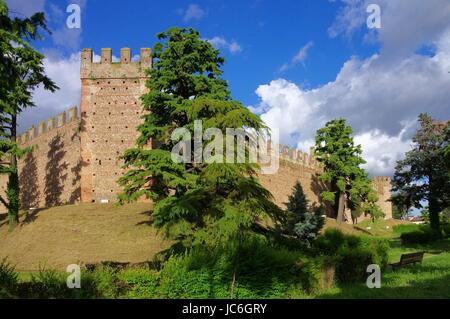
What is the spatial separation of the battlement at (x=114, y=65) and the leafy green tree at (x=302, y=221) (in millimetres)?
12793

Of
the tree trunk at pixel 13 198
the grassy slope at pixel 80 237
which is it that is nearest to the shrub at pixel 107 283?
the grassy slope at pixel 80 237

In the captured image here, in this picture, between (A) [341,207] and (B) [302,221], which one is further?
(A) [341,207]

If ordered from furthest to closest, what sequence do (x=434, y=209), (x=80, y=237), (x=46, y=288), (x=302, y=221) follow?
(x=434, y=209), (x=302, y=221), (x=80, y=237), (x=46, y=288)

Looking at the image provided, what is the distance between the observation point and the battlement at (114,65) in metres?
28.4

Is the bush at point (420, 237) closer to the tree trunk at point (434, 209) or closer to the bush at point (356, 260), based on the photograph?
the tree trunk at point (434, 209)

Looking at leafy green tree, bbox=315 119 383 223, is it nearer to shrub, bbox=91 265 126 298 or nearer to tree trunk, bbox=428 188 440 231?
tree trunk, bbox=428 188 440 231

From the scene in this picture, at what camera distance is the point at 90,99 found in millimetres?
28453

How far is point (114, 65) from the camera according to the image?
28484 millimetres

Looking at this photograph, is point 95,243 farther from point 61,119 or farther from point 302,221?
point 61,119

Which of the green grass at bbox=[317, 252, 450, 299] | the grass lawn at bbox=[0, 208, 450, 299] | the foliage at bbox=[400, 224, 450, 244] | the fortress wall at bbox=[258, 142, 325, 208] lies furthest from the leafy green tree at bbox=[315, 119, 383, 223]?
the green grass at bbox=[317, 252, 450, 299]

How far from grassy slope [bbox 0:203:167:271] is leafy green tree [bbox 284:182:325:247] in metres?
7.48

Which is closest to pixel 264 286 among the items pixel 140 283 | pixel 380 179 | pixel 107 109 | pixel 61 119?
pixel 140 283

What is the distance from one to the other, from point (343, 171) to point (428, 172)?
8087 millimetres

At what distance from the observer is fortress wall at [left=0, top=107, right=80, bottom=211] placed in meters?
32.3
